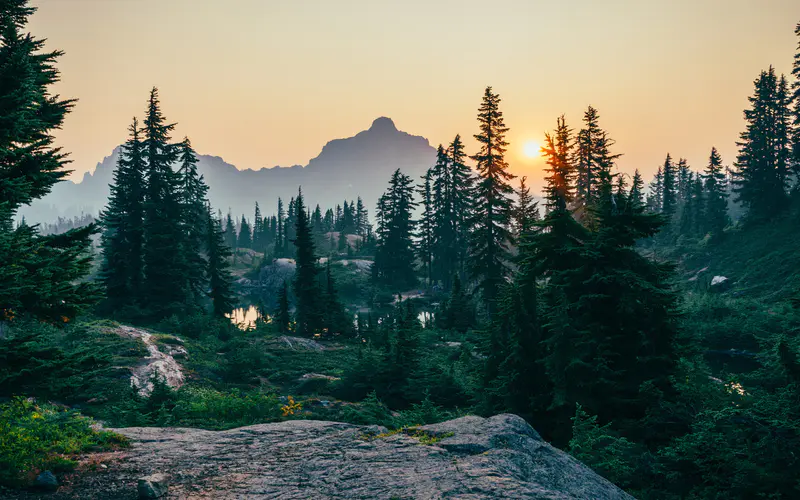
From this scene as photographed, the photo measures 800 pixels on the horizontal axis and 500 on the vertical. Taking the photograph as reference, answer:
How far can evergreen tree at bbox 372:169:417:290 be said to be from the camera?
2633 inches

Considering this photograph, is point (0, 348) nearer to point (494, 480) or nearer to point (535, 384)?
point (494, 480)

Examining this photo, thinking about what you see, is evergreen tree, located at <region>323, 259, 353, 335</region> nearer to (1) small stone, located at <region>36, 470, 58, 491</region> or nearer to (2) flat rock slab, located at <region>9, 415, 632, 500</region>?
(2) flat rock slab, located at <region>9, 415, 632, 500</region>

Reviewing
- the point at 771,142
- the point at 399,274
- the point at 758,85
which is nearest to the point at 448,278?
the point at 399,274

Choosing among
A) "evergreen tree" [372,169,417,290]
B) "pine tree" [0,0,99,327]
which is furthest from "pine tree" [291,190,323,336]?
"evergreen tree" [372,169,417,290]

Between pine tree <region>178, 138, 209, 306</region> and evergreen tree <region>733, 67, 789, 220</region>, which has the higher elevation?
evergreen tree <region>733, 67, 789, 220</region>

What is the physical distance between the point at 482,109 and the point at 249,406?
31.9 meters

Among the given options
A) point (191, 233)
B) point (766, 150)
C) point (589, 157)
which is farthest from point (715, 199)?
point (191, 233)

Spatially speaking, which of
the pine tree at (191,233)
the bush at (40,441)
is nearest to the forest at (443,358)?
the bush at (40,441)

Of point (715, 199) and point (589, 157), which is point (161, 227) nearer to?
point (589, 157)

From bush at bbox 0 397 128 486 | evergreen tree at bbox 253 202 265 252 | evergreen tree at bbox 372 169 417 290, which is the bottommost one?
bush at bbox 0 397 128 486

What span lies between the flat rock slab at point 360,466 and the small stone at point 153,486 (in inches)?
4.3

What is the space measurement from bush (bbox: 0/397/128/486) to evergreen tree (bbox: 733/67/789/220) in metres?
64.4

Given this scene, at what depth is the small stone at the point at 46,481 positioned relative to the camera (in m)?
5.67

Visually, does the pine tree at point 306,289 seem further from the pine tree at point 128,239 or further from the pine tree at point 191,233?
the pine tree at point 128,239
